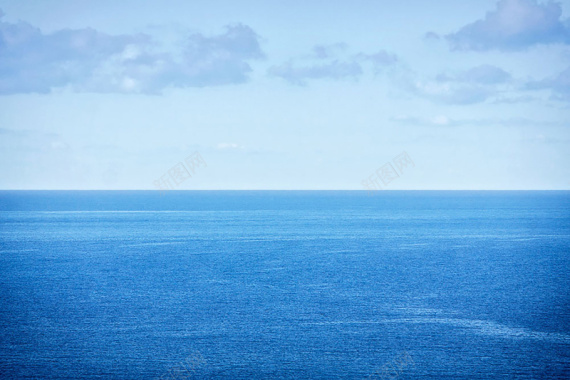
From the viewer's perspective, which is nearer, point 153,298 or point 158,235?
point 153,298

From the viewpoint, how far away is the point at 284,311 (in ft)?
149

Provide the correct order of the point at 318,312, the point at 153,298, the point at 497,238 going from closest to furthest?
1. the point at 318,312
2. the point at 153,298
3. the point at 497,238

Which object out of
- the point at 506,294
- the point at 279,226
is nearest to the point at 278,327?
the point at 506,294

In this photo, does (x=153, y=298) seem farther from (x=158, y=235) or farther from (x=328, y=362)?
(x=158, y=235)

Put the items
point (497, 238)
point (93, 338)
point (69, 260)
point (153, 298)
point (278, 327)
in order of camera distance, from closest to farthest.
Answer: point (93, 338) → point (278, 327) → point (153, 298) → point (69, 260) → point (497, 238)

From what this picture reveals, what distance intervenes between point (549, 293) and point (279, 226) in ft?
259

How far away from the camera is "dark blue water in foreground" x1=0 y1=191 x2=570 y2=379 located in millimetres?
33938

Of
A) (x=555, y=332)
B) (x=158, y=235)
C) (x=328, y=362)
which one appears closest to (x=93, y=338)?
(x=328, y=362)

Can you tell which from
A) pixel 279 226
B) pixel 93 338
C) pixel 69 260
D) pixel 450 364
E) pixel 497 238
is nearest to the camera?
pixel 450 364

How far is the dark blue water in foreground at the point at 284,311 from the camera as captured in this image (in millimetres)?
33938

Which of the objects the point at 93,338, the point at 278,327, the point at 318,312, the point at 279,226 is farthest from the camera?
the point at 279,226

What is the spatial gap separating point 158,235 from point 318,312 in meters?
66.8

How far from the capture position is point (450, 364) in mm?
34156

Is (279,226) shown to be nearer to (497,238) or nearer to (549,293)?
(497,238)
